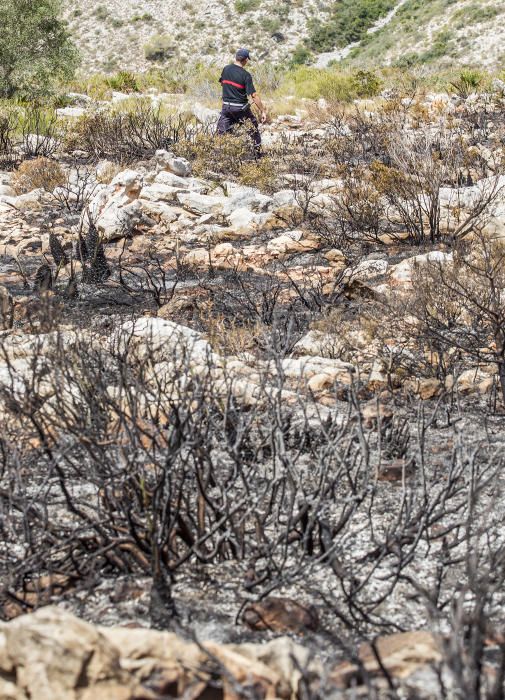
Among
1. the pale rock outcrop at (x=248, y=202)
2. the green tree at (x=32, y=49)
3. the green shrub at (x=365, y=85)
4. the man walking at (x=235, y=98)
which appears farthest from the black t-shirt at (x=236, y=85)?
the green tree at (x=32, y=49)

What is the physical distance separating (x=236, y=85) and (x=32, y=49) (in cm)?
691

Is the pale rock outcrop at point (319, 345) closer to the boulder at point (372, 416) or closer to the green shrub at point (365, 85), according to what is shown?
the boulder at point (372, 416)

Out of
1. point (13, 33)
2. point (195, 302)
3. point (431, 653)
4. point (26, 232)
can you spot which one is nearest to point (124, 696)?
point (431, 653)

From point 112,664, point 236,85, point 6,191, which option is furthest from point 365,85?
point 112,664

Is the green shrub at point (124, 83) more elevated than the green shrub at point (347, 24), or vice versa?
the green shrub at point (347, 24)

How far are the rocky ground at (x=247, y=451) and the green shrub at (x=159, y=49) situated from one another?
4059 centimetres

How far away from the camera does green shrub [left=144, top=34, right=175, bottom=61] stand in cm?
4522

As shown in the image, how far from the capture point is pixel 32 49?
15266 mm

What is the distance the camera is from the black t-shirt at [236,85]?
33.7 feet

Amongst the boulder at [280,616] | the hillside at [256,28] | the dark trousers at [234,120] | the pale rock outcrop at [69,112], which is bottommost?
the boulder at [280,616]

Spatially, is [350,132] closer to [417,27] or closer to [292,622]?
[292,622]

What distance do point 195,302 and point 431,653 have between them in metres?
3.62

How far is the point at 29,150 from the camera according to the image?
10062 mm

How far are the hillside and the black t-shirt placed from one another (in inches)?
1173
